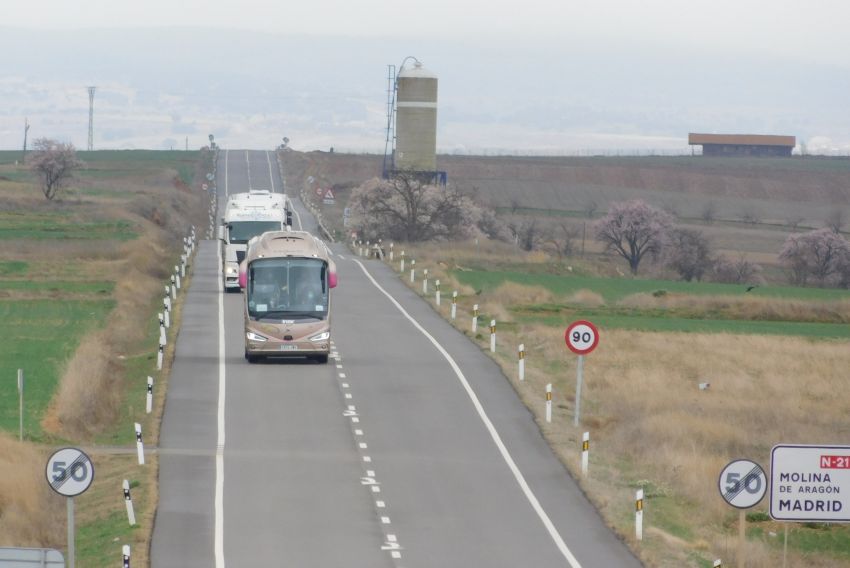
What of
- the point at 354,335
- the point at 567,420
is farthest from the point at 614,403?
the point at 354,335

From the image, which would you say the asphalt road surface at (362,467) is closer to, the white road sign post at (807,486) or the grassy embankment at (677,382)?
the grassy embankment at (677,382)

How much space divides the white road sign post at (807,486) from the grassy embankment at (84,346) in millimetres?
8208

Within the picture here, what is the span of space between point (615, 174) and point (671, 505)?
483 ft

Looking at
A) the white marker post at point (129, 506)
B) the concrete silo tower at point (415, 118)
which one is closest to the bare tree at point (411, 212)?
the concrete silo tower at point (415, 118)

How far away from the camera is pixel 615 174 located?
554 ft

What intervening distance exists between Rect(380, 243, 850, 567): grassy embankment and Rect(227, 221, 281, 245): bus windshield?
7383 mm

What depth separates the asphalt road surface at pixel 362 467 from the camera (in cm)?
1984

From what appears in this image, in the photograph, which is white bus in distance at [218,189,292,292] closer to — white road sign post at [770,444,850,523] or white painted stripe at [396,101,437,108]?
white road sign post at [770,444,850,523]

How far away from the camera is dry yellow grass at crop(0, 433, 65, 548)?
20.6 metres

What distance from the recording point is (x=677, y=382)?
3847cm

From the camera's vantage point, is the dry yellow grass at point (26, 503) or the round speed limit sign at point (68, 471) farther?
the dry yellow grass at point (26, 503)

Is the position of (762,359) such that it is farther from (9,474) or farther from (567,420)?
(9,474)

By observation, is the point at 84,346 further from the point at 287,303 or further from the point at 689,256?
the point at 689,256

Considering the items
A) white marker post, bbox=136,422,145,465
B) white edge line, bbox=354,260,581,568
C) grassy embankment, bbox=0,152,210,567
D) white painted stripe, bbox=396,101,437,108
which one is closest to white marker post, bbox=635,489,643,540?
white edge line, bbox=354,260,581,568
